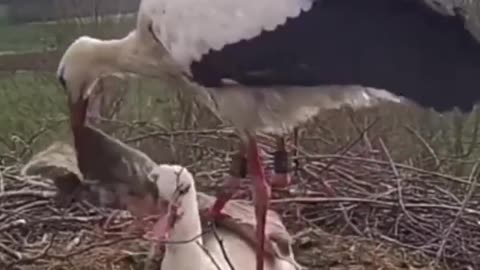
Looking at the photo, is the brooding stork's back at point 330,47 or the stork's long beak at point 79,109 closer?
the brooding stork's back at point 330,47

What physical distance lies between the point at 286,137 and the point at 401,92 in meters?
0.73

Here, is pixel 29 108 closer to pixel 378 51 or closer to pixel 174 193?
pixel 174 193

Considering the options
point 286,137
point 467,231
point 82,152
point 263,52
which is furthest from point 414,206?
point 82,152

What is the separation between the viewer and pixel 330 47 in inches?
106

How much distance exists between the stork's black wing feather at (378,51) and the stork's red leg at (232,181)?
45 cm

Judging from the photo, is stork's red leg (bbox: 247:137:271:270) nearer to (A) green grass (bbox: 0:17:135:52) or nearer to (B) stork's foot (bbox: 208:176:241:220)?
(B) stork's foot (bbox: 208:176:241:220)

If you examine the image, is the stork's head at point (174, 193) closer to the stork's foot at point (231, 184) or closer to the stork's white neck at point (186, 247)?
the stork's white neck at point (186, 247)

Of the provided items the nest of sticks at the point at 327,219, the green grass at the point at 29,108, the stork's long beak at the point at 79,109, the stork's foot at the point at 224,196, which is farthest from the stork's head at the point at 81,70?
the green grass at the point at 29,108

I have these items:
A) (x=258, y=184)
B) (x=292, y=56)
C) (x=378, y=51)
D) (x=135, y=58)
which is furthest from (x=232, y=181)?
(x=378, y=51)

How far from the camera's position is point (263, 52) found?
2766 mm

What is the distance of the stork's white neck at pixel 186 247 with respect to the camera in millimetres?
2766

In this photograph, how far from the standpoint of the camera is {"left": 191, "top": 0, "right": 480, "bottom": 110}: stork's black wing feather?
8.51 feet

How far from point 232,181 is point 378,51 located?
74 cm

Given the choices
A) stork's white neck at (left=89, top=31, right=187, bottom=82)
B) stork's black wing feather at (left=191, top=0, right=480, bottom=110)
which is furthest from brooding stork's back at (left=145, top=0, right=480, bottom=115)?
stork's white neck at (left=89, top=31, right=187, bottom=82)
